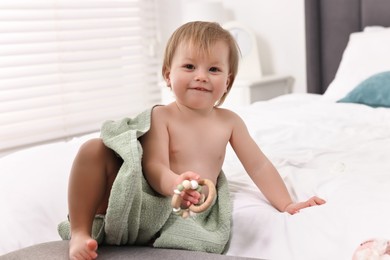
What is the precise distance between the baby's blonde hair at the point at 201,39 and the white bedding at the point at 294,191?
1.07ft

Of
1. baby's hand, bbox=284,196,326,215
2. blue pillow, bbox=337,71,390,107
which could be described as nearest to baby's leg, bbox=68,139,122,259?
baby's hand, bbox=284,196,326,215

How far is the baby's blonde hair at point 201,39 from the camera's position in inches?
44.0

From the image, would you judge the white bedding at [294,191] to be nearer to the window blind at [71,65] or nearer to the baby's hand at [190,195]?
the baby's hand at [190,195]

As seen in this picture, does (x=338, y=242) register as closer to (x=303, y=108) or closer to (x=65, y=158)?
(x=65, y=158)

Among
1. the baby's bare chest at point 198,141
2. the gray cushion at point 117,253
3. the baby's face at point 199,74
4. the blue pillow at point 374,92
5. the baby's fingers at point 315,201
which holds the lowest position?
the gray cushion at point 117,253

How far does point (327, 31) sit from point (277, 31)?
1.42ft

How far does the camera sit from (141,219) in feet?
3.15

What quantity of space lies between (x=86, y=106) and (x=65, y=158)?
193 cm

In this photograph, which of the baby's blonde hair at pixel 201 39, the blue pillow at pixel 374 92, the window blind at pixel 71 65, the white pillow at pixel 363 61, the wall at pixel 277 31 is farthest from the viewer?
the wall at pixel 277 31

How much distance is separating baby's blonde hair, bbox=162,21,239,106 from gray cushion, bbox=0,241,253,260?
0.44 m

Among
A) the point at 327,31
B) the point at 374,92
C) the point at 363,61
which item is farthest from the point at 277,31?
the point at 374,92

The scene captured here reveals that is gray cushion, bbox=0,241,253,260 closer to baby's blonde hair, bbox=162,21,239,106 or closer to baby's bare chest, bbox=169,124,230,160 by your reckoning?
baby's bare chest, bbox=169,124,230,160

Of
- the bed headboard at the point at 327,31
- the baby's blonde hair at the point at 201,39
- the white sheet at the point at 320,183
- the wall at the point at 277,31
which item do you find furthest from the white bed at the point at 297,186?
the wall at the point at 277,31

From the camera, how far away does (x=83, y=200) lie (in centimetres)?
95
